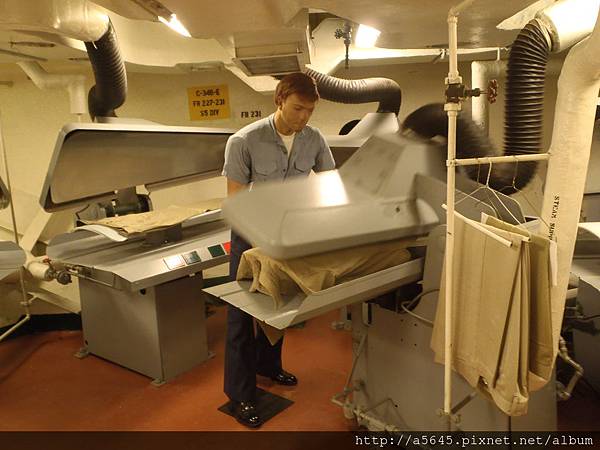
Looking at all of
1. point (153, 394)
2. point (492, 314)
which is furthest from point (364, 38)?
point (153, 394)

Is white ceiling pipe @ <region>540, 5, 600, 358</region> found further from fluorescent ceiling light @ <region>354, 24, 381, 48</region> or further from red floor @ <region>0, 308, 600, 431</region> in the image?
fluorescent ceiling light @ <region>354, 24, 381, 48</region>

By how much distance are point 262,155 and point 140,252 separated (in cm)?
108

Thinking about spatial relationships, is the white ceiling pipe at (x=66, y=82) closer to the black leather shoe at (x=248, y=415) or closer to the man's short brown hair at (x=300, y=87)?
the man's short brown hair at (x=300, y=87)

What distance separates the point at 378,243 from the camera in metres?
1.54

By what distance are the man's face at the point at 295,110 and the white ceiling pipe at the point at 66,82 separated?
167 cm

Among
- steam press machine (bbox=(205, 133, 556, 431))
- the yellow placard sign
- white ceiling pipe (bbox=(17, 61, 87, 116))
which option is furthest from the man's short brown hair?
the yellow placard sign

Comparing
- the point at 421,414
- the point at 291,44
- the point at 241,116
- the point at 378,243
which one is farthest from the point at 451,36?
the point at 241,116

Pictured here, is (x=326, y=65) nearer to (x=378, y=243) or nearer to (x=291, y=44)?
(x=291, y=44)

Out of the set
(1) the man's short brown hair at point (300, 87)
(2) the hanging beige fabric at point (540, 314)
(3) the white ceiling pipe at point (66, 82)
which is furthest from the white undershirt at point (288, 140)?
(3) the white ceiling pipe at point (66, 82)

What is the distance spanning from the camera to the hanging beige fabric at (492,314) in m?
1.19

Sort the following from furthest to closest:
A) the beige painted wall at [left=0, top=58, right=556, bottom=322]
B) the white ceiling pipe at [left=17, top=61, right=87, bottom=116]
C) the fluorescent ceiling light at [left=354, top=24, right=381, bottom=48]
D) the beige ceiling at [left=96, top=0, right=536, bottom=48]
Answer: the beige painted wall at [left=0, top=58, right=556, bottom=322] < the white ceiling pipe at [left=17, top=61, right=87, bottom=116] < the fluorescent ceiling light at [left=354, top=24, right=381, bottom=48] < the beige ceiling at [left=96, top=0, right=536, bottom=48]

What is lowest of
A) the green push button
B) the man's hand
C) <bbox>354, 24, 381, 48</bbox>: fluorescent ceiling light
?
Result: the green push button

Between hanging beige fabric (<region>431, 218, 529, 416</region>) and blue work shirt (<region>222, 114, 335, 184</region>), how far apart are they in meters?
1.00

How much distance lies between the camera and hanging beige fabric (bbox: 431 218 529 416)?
119 cm
